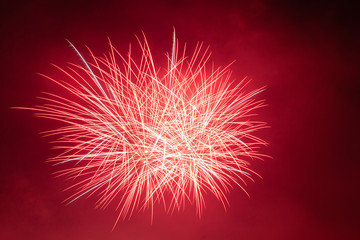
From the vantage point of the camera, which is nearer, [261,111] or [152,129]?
[152,129]

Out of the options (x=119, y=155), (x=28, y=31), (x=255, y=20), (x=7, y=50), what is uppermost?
(x=255, y=20)

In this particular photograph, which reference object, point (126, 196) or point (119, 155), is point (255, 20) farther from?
point (126, 196)

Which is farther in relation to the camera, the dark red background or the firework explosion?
the dark red background

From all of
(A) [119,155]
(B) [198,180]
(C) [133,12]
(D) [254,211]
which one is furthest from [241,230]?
(C) [133,12]

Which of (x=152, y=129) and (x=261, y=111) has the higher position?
(x=261, y=111)
